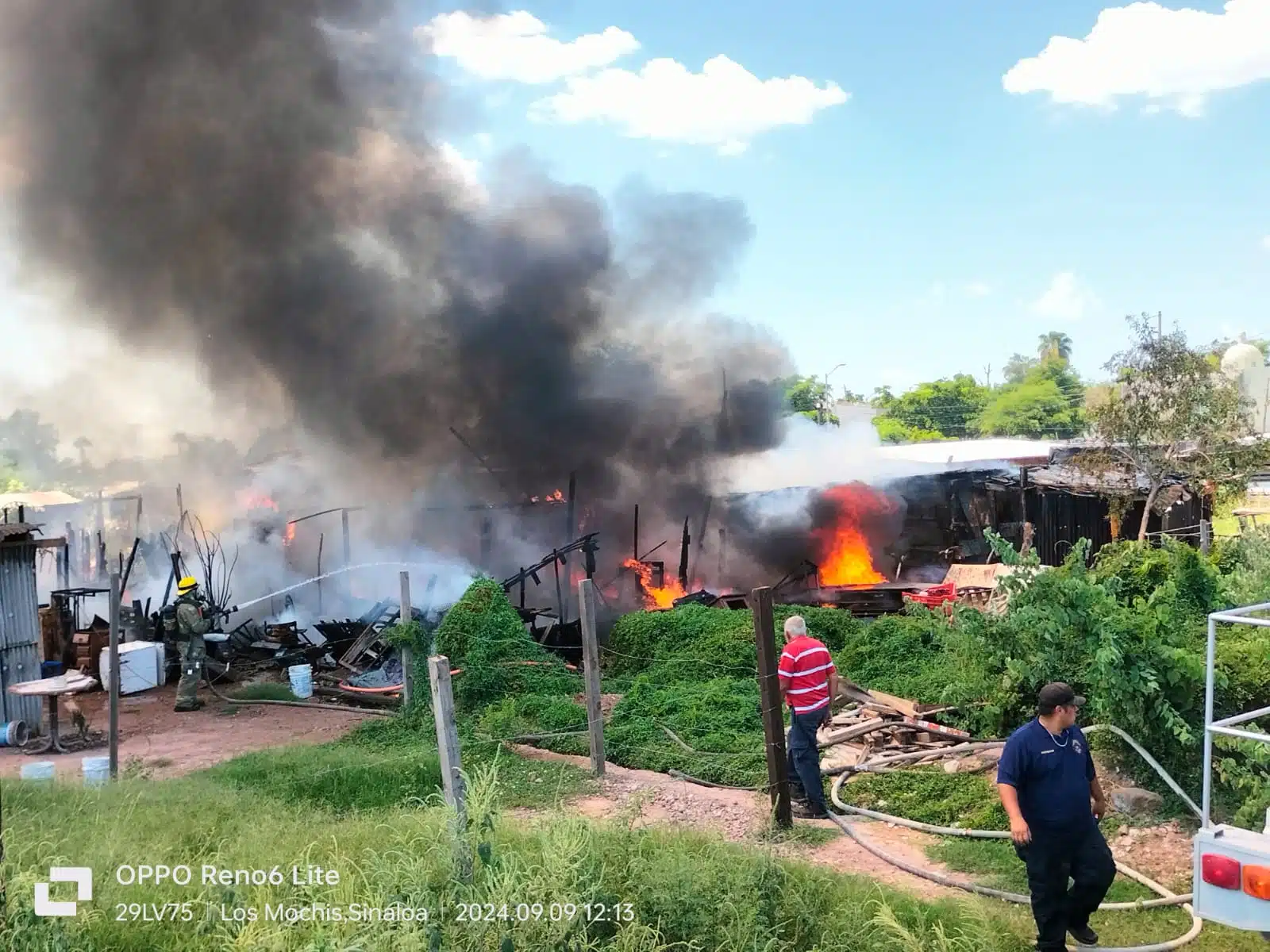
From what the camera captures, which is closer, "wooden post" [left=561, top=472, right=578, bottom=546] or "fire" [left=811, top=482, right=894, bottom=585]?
"wooden post" [left=561, top=472, right=578, bottom=546]

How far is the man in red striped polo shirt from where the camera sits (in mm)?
6789

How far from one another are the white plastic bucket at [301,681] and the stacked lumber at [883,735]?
7130 mm

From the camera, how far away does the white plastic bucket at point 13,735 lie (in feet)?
33.0

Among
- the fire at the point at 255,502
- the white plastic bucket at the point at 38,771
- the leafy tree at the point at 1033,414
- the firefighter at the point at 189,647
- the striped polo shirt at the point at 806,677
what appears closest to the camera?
the striped polo shirt at the point at 806,677

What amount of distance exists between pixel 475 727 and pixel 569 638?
5.42 meters

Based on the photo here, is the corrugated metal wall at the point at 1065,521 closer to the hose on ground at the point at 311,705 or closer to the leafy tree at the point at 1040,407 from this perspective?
the hose on ground at the point at 311,705

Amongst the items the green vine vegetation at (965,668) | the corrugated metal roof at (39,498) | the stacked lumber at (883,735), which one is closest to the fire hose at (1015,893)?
the green vine vegetation at (965,668)

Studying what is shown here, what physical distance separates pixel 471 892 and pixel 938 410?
2221 inches

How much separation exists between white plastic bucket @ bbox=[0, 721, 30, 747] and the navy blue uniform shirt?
10186mm

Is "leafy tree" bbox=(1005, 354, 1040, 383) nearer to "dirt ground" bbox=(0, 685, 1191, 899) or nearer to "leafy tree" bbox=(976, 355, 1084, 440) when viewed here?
"leafy tree" bbox=(976, 355, 1084, 440)

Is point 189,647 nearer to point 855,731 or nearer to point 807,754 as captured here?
point 855,731

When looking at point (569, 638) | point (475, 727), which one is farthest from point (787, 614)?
point (475, 727)

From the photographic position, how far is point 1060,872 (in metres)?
4.37

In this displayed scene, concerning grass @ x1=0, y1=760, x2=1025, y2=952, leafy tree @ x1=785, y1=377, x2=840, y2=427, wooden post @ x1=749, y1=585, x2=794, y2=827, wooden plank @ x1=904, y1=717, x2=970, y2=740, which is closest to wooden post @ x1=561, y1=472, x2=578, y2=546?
wooden plank @ x1=904, y1=717, x2=970, y2=740
